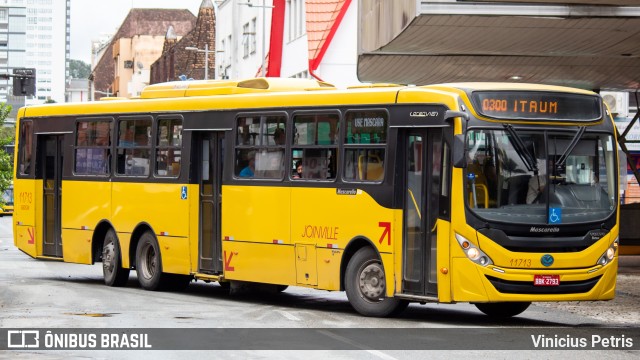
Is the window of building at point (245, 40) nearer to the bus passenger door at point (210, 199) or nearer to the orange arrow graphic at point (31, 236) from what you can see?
the orange arrow graphic at point (31, 236)

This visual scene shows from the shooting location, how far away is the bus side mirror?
16.0m

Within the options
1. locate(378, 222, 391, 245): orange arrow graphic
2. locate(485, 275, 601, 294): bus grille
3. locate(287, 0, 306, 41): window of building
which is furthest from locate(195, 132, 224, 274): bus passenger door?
locate(287, 0, 306, 41): window of building

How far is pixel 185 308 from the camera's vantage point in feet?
61.3

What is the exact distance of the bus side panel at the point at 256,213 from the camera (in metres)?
19.1

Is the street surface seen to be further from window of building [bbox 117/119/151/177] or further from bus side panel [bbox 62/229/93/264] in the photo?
window of building [bbox 117/119/151/177]

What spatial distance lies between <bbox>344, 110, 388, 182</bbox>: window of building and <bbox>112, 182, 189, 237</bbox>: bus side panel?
4.19 meters

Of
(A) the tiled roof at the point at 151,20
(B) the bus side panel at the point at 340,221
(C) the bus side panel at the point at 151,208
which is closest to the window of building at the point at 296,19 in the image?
(C) the bus side panel at the point at 151,208

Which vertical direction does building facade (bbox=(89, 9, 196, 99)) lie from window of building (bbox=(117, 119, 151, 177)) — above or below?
above

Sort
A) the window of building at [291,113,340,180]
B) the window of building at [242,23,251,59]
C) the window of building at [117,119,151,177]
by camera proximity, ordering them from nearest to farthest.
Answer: the window of building at [291,113,340,180]
the window of building at [117,119,151,177]
the window of building at [242,23,251,59]

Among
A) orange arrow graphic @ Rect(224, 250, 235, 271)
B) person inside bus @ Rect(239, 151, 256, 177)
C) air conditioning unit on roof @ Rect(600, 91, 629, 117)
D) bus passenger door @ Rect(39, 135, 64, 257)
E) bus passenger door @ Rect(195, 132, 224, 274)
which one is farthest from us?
air conditioning unit on roof @ Rect(600, 91, 629, 117)

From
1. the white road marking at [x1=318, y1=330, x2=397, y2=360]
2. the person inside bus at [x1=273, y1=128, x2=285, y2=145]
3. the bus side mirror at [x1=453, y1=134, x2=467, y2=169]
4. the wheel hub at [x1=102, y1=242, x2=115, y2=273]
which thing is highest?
the person inside bus at [x1=273, y1=128, x2=285, y2=145]

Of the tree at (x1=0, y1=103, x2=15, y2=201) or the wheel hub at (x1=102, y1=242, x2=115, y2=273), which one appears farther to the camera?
the tree at (x1=0, y1=103, x2=15, y2=201)

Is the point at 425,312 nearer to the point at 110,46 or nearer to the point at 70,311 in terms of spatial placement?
the point at 70,311

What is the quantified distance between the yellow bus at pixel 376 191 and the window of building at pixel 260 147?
25mm
